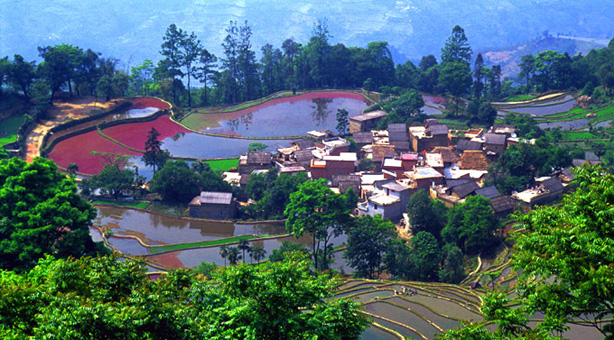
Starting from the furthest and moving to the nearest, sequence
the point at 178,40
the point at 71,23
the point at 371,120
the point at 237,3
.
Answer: the point at 237,3 < the point at 71,23 < the point at 178,40 < the point at 371,120

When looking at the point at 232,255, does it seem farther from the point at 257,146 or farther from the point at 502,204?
the point at 257,146

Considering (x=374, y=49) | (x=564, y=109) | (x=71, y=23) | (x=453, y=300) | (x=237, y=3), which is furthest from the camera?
(x=237, y=3)

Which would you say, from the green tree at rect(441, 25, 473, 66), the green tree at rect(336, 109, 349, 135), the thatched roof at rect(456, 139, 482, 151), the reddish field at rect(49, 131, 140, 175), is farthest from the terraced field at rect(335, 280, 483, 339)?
the green tree at rect(441, 25, 473, 66)

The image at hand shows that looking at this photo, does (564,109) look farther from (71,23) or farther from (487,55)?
(487,55)

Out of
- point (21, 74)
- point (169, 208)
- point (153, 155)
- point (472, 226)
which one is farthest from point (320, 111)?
point (472, 226)

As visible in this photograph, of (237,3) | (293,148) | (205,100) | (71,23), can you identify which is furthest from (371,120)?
(237,3)

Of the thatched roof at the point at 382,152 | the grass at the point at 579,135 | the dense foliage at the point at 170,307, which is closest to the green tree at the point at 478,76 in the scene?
the grass at the point at 579,135

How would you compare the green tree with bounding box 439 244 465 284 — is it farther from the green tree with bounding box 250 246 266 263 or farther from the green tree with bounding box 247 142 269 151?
the green tree with bounding box 247 142 269 151
